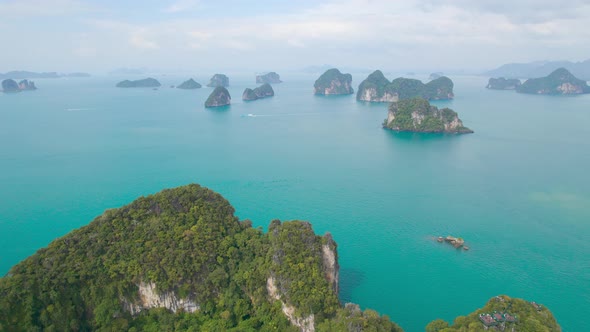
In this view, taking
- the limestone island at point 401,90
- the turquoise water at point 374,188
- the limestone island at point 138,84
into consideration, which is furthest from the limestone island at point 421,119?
the limestone island at point 138,84

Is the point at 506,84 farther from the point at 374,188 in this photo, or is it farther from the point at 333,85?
the point at 374,188

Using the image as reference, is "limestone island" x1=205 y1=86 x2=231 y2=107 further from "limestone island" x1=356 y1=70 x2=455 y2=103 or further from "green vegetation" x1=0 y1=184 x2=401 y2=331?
"green vegetation" x1=0 y1=184 x2=401 y2=331

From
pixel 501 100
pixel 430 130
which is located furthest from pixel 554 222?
pixel 501 100

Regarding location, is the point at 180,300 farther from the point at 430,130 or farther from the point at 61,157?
the point at 430,130

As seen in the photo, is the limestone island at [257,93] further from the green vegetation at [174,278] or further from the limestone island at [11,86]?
the green vegetation at [174,278]

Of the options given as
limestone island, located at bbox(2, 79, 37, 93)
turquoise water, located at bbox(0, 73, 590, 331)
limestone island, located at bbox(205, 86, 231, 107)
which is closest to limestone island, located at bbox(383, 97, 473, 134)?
turquoise water, located at bbox(0, 73, 590, 331)

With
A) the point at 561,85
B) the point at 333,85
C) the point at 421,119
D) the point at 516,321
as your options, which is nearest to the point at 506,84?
the point at 561,85
